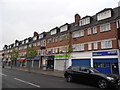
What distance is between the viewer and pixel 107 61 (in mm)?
21766

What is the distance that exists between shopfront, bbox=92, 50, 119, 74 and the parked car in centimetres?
1113

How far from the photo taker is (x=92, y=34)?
81.1ft

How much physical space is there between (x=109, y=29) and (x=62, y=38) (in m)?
12.7

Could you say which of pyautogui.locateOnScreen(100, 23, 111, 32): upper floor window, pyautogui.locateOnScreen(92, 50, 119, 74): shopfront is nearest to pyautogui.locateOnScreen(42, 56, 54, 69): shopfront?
pyautogui.locateOnScreen(92, 50, 119, 74): shopfront

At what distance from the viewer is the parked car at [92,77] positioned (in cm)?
949

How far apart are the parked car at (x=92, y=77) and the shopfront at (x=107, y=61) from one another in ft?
36.5

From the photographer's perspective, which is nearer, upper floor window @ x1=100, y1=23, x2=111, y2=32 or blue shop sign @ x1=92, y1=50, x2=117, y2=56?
blue shop sign @ x1=92, y1=50, x2=117, y2=56

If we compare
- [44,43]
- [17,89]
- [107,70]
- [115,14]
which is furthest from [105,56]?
[44,43]

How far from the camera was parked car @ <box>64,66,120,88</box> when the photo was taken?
949 cm

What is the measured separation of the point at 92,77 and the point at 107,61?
41.3 ft

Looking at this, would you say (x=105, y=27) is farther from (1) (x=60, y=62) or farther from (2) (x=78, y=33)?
(1) (x=60, y=62)

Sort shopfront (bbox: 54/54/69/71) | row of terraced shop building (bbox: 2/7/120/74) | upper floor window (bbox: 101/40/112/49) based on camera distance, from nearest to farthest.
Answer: row of terraced shop building (bbox: 2/7/120/74), upper floor window (bbox: 101/40/112/49), shopfront (bbox: 54/54/69/71)

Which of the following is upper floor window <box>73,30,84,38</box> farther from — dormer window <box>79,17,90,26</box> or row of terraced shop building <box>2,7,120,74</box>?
dormer window <box>79,17,90,26</box>

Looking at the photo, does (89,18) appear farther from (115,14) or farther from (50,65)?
(50,65)
